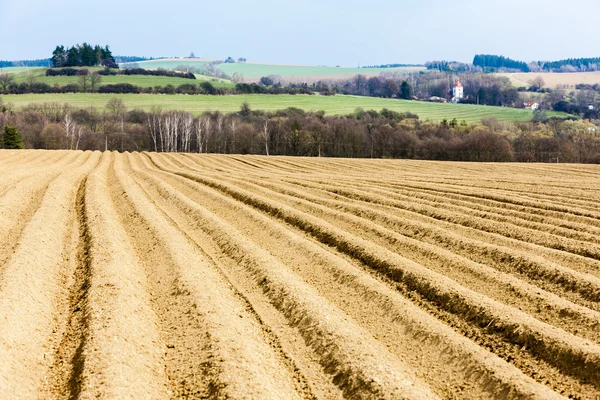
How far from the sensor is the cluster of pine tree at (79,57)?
6270 inches

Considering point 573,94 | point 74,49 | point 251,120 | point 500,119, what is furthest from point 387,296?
point 573,94

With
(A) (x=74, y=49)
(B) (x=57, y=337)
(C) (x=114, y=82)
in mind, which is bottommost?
(B) (x=57, y=337)

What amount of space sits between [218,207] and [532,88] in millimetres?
179423

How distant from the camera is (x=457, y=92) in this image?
588 ft

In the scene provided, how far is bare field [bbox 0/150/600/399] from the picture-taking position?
26.8 ft

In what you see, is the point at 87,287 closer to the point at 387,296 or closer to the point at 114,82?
the point at 387,296

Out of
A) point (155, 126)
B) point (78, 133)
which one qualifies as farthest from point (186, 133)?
point (78, 133)

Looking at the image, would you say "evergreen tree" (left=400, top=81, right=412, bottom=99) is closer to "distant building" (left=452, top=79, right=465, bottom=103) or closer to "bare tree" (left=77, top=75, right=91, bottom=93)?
"distant building" (left=452, top=79, right=465, bottom=103)

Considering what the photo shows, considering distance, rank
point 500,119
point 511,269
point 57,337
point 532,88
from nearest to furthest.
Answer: point 57,337 → point 511,269 → point 500,119 → point 532,88

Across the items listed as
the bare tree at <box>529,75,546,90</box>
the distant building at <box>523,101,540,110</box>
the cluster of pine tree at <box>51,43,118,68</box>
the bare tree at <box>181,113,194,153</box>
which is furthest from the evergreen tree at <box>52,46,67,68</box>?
the bare tree at <box>529,75,546,90</box>

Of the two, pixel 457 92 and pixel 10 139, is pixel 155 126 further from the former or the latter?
pixel 457 92

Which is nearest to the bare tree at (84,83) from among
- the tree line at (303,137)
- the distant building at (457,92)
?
the tree line at (303,137)

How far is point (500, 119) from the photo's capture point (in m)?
125

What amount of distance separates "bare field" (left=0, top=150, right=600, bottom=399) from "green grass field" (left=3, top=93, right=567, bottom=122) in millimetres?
100413
